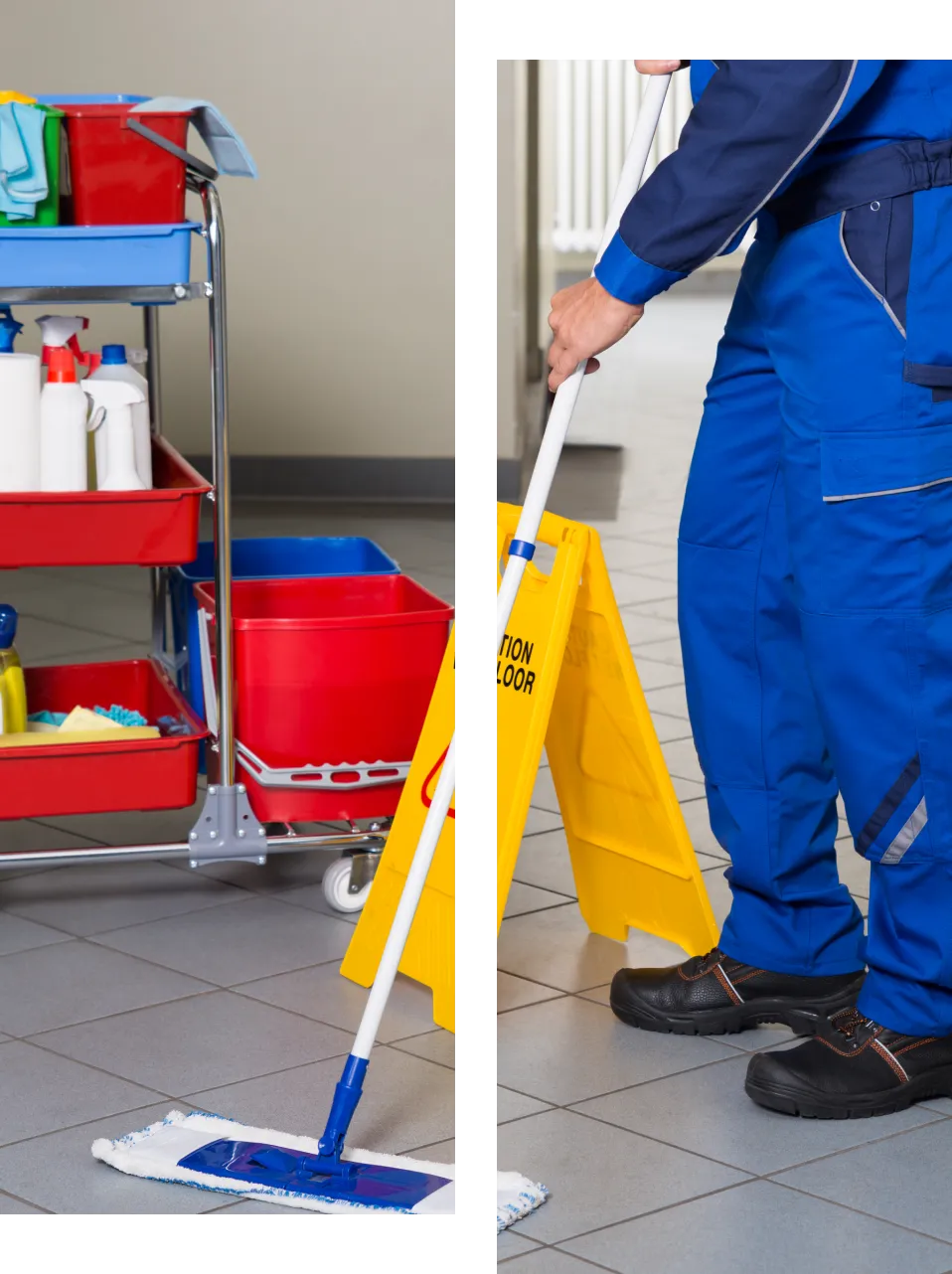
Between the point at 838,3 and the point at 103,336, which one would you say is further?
the point at 103,336

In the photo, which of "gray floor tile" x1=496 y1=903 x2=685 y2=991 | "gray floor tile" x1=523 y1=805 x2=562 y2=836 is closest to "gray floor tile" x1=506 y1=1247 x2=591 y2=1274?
"gray floor tile" x1=496 y1=903 x2=685 y2=991

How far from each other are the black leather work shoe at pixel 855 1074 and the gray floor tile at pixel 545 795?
113 centimetres

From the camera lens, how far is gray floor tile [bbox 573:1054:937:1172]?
185 cm

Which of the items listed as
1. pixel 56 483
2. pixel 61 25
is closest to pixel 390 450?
pixel 61 25

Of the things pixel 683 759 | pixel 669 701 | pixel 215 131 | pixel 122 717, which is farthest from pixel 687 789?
pixel 215 131

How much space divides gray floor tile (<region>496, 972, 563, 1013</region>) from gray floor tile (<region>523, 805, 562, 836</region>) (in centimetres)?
63

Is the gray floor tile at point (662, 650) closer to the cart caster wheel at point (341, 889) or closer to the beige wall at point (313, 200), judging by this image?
the cart caster wheel at point (341, 889)

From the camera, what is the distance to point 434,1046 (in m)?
2.12

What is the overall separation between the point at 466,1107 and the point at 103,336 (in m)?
5.38

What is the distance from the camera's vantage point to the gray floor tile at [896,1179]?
67.2 inches

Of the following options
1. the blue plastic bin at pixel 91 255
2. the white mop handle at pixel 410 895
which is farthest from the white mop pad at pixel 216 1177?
the blue plastic bin at pixel 91 255

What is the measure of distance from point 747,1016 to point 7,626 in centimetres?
127

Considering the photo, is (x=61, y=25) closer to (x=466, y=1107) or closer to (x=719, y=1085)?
(x=719, y=1085)

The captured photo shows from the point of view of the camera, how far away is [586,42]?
3.09 feet
